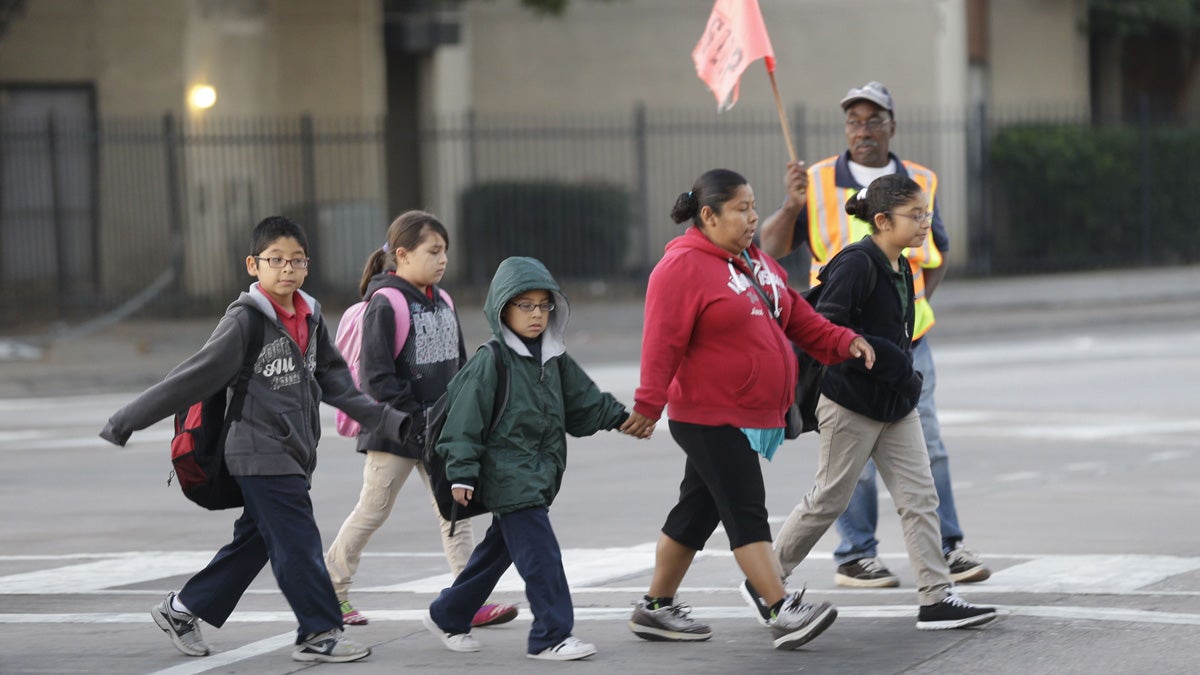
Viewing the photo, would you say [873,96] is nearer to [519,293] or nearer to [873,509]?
[873,509]

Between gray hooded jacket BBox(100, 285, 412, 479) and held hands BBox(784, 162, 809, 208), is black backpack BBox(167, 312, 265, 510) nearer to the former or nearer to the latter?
gray hooded jacket BBox(100, 285, 412, 479)

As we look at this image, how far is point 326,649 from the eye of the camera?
639 centimetres

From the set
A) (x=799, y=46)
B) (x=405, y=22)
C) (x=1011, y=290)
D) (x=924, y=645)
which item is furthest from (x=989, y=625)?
(x=799, y=46)

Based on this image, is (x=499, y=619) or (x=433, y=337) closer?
(x=499, y=619)

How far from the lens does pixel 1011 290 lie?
24562 millimetres

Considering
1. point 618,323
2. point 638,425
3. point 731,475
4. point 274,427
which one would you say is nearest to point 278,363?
point 274,427

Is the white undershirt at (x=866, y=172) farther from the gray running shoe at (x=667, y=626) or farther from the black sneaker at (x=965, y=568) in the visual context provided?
the gray running shoe at (x=667, y=626)

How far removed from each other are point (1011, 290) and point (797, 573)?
56.3 feet

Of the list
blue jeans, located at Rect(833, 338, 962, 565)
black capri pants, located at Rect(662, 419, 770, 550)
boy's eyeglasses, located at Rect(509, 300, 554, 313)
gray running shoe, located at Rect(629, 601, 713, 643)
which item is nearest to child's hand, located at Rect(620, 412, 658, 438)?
black capri pants, located at Rect(662, 419, 770, 550)

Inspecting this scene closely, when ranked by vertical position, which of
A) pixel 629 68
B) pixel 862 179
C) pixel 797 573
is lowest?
pixel 797 573

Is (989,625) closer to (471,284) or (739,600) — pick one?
(739,600)

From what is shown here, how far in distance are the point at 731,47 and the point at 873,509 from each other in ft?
7.22

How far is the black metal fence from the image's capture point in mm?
23312

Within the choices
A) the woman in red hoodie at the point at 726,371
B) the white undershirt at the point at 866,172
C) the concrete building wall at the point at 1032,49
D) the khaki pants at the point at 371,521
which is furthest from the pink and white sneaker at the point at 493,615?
the concrete building wall at the point at 1032,49
